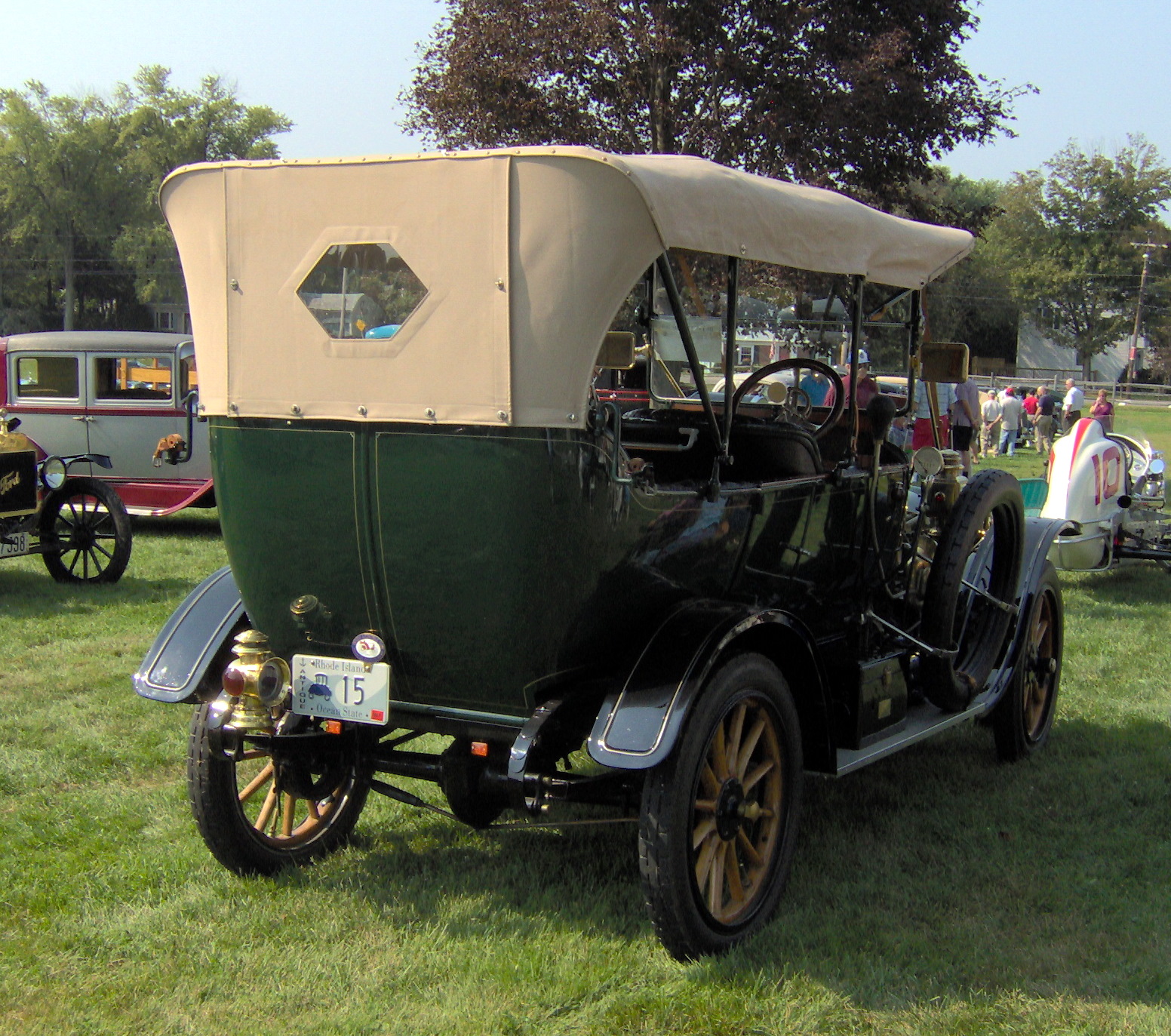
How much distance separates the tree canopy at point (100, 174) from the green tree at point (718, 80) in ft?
128

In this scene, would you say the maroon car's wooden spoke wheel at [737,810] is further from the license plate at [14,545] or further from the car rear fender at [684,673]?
the license plate at [14,545]

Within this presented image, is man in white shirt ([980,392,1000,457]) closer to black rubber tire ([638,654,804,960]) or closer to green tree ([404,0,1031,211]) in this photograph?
green tree ([404,0,1031,211])

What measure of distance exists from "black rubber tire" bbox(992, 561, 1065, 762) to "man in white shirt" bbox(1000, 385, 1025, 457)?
59.6 feet

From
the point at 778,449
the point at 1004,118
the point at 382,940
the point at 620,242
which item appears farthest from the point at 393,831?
the point at 1004,118

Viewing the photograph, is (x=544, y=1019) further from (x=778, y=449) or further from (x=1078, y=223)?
(x=1078, y=223)

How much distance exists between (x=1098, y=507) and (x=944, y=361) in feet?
16.3

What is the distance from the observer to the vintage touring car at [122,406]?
11.6m

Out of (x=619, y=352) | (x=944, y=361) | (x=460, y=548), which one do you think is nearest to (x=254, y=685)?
(x=460, y=548)

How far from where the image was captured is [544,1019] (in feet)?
10.4

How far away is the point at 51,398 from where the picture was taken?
1195 cm

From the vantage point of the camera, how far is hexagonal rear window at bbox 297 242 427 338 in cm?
326

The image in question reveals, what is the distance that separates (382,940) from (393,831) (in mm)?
886

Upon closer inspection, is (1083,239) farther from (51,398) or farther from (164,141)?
(51,398)

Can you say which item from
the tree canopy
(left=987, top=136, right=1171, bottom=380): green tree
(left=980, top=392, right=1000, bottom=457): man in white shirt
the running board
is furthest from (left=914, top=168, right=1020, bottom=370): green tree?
the running board
